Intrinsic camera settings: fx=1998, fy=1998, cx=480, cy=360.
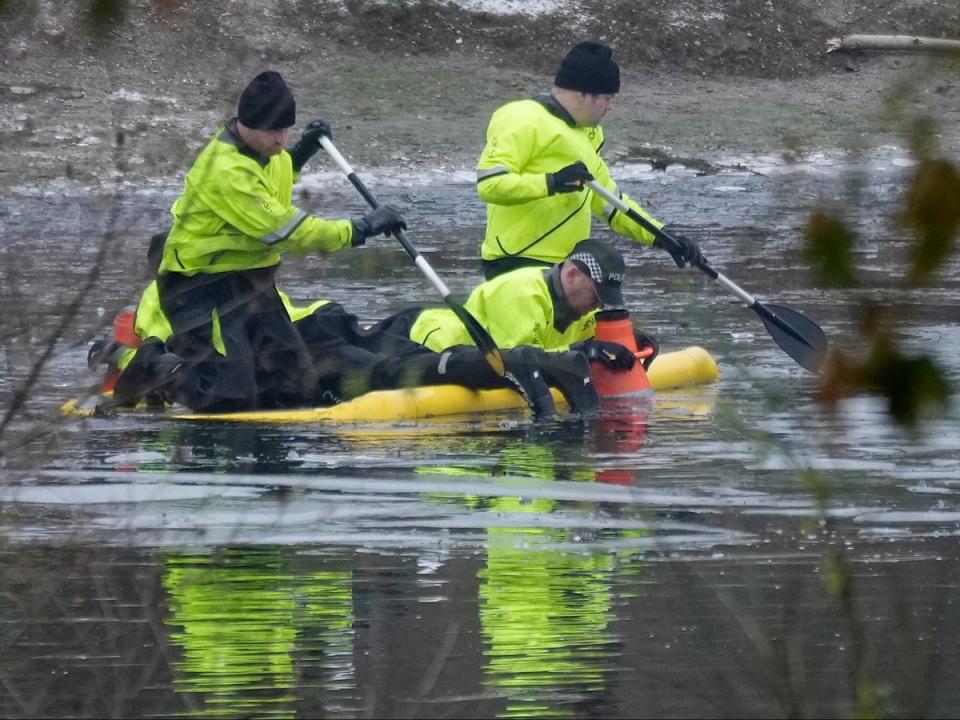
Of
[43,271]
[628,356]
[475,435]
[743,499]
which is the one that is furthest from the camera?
[628,356]

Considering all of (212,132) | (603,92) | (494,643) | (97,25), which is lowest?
(494,643)

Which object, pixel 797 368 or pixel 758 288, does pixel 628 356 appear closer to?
pixel 797 368

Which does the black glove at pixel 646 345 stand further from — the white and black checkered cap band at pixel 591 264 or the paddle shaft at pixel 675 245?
the white and black checkered cap band at pixel 591 264

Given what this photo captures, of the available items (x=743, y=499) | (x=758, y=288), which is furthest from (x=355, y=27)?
(x=743, y=499)

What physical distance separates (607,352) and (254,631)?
446 centimetres

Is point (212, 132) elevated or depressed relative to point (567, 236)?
elevated

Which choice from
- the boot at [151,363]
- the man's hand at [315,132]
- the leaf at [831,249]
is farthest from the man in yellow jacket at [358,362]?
the leaf at [831,249]

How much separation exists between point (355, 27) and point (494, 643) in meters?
21.8

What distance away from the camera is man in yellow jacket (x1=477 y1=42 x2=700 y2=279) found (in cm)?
982

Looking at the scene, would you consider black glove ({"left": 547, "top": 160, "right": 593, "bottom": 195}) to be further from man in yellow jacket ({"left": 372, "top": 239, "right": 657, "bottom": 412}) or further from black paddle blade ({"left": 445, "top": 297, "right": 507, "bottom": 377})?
black paddle blade ({"left": 445, "top": 297, "right": 507, "bottom": 377})

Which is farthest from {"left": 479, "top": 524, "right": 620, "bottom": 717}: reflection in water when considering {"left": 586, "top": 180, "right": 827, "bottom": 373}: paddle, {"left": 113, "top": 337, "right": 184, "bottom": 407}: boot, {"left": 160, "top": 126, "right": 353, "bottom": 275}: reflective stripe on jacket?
{"left": 586, "top": 180, "right": 827, "bottom": 373}: paddle

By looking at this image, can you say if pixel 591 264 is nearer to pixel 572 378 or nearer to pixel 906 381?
pixel 572 378

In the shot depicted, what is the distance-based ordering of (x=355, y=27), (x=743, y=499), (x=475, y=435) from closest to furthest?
(x=743, y=499)
(x=475, y=435)
(x=355, y=27)

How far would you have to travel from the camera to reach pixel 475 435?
9.06 meters
